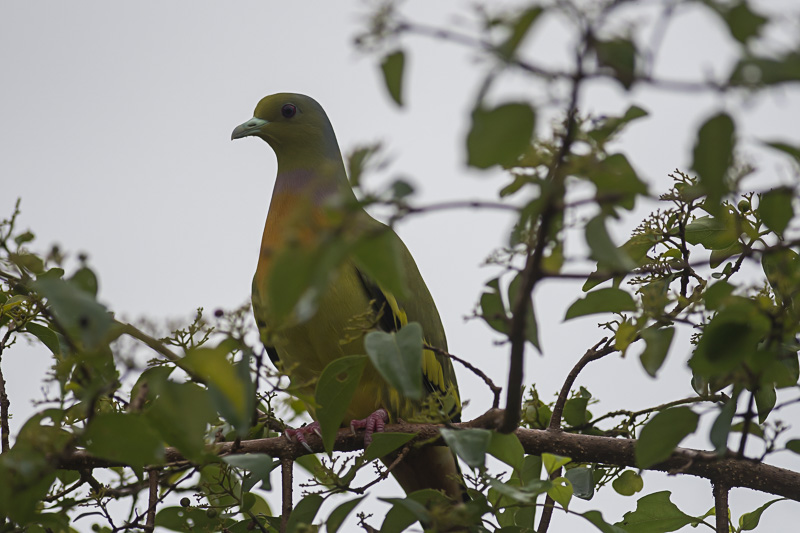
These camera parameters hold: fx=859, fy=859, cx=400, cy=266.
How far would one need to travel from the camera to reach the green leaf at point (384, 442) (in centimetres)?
175

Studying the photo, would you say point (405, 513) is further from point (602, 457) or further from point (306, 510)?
point (602, 457)

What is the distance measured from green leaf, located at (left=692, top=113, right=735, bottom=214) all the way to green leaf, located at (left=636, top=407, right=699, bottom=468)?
1.74 ft

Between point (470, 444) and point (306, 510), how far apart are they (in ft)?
1.64

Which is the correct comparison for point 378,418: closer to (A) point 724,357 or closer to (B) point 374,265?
(A) point 724,357

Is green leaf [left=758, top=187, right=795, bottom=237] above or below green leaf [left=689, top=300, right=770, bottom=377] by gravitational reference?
above

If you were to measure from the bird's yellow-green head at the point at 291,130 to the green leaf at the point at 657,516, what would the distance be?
2130 millimetres

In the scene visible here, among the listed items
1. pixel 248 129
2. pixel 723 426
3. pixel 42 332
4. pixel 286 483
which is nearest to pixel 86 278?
pixel 42 332

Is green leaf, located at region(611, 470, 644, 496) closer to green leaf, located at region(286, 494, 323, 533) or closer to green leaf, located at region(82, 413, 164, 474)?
green leaf, located at region(286, 494, 323, 533)

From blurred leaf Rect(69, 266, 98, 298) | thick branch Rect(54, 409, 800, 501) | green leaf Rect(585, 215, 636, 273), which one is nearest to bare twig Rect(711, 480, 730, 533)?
thick branch Rect(54, 409, 800, 501)

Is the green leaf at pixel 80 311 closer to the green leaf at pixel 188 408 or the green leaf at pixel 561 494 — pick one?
the green leaf at pixel 188 408

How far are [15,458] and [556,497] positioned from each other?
1163 millimetres

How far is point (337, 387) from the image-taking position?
1.67 metres

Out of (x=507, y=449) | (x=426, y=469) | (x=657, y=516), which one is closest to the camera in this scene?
(x=507, y=449)

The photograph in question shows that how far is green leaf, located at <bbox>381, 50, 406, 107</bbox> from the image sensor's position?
3.71 ft
